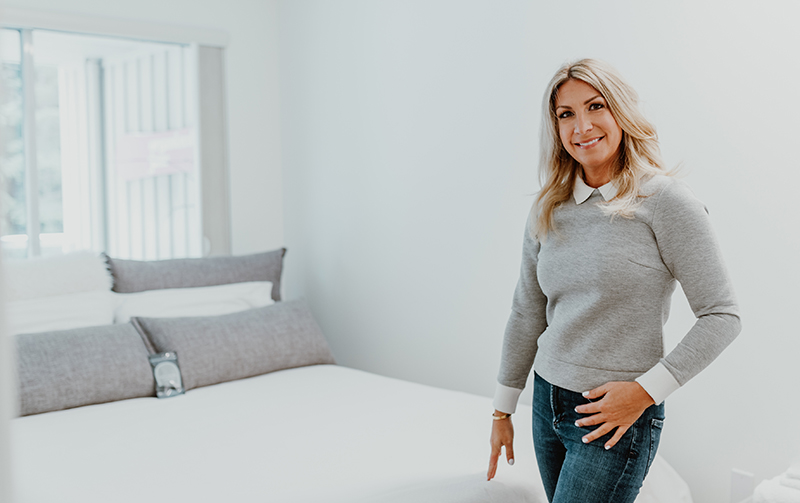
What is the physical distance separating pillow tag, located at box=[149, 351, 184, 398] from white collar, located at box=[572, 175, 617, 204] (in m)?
1.78

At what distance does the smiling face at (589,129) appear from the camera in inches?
50.8

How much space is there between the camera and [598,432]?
46.7 inches

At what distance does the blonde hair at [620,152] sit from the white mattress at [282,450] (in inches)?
28.1

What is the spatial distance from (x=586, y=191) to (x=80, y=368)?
189cm

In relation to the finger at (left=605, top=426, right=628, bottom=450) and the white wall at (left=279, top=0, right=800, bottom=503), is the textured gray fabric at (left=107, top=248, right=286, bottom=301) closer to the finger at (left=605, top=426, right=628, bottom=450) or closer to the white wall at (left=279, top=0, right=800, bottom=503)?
the white wall at (left=279, top=0, right=800, bottom=503)

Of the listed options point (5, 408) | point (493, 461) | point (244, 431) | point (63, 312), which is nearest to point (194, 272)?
point (63, 312)

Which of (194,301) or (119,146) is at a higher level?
(119,146)

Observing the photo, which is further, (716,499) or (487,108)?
(487,108)

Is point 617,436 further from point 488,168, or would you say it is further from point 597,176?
point 488,168

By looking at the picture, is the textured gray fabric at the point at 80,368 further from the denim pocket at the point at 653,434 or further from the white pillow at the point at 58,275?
the denim pocket at the point at 653,434

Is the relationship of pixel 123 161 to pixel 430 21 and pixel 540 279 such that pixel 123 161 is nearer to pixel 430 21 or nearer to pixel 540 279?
pixel 430 21

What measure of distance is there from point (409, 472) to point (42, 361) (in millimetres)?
1409

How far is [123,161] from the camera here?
3.31 meters

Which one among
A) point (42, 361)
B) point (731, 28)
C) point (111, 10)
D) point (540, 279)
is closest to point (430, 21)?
point (731, 28)
